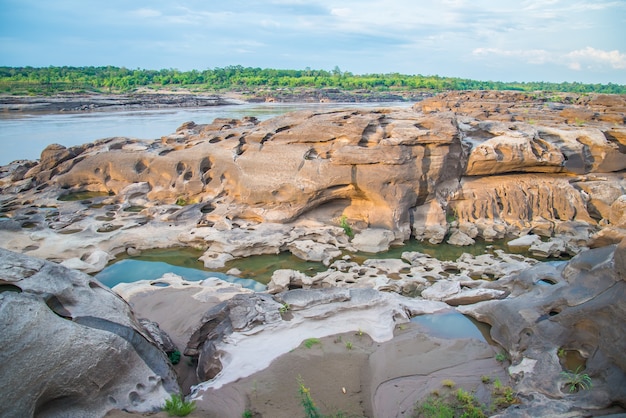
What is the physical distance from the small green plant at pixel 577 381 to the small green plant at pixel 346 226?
7.14m

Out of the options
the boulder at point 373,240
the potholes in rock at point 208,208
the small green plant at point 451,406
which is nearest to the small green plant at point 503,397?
the small green plant at point 451,406

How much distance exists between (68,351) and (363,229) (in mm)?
8728

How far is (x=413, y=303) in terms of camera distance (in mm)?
7570

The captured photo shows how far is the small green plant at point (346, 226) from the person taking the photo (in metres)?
12.0

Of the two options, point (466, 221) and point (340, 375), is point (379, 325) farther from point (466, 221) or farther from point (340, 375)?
point (466, 221)

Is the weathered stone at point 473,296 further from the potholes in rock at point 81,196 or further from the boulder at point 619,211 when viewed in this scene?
the potholes in rock at point 81,196

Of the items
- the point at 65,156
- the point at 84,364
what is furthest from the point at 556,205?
the point at 65,156

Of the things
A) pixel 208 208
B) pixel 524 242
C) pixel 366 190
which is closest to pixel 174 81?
pixel 208 208

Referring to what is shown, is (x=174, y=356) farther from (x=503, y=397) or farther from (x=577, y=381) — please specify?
(x=577, y=381)

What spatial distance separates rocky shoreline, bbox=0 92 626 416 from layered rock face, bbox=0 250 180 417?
15 cm

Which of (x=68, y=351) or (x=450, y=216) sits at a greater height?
(x=68, y=351)

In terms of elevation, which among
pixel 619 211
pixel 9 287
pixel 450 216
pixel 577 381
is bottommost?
pixel 577 381

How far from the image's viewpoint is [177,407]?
4547 mm

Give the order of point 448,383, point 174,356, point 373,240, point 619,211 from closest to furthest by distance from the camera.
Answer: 1. point 448,383
2. point 174,356
3. point 619,211
4. point 373,240
